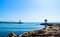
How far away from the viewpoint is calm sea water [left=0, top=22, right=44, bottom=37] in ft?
16.2

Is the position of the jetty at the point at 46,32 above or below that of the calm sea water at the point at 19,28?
below

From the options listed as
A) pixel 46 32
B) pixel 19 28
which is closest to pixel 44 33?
pixel 46 32

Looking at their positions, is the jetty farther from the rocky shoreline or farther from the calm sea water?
the calm sea water

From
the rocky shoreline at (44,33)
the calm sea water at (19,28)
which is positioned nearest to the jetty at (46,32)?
the rocky shoreline at (44,33)

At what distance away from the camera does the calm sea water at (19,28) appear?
4936mm

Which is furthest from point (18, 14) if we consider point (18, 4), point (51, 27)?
point (51, 27)

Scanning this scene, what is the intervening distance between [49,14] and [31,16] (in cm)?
42

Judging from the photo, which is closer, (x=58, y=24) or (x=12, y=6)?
(x=12, y=6)

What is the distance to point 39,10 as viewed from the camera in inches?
193

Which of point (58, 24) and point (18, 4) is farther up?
point (18, 4)

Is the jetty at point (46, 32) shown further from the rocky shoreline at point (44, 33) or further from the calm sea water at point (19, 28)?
the calm sea water at point (19, 28)

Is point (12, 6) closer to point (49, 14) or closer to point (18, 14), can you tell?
point (18, 14)

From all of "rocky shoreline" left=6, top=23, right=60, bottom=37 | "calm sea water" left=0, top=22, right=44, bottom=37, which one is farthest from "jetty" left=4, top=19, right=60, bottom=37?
"calm sea water" left=0, top=22, right=44, bottom=37

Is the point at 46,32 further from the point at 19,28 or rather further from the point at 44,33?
the point at 19,28
